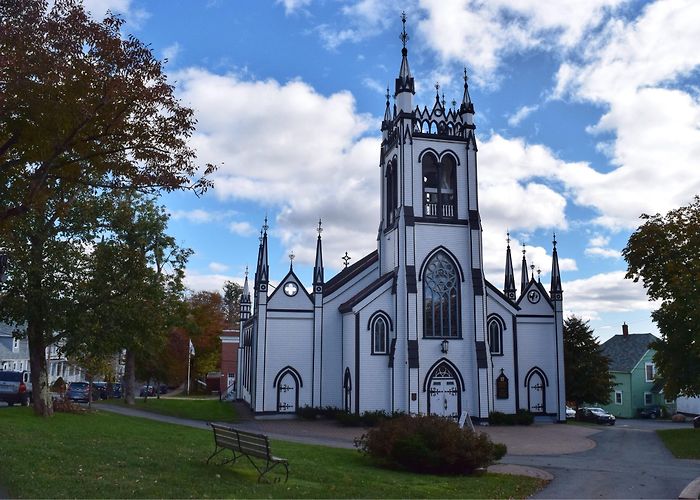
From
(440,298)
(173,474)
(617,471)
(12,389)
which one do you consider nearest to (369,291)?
(440,298)

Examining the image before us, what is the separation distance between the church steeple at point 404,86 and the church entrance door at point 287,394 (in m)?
17.3

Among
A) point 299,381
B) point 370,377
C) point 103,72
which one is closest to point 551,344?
point 370,377

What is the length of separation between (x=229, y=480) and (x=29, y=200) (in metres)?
6.55

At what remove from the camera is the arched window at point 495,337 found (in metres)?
37.0

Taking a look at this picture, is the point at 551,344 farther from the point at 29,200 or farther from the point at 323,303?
the point at 29,200

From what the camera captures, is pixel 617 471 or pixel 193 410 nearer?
pixel 617 471

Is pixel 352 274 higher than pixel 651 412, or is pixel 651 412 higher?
pixel 352 274

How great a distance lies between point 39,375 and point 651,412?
167ft

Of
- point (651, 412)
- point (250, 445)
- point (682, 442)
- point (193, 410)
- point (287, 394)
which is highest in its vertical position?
point (250, 445)

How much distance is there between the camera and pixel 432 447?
620 inches

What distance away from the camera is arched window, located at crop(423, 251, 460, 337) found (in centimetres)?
3478

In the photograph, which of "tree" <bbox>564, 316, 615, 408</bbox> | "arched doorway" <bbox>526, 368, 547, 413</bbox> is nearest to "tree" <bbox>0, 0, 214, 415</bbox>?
"arched doorway" <bbox>526, 368, 547, 413</bbox>

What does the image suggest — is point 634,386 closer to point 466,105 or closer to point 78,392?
point 466,105

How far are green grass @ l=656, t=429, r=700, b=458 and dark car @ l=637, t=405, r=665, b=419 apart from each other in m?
26.1
